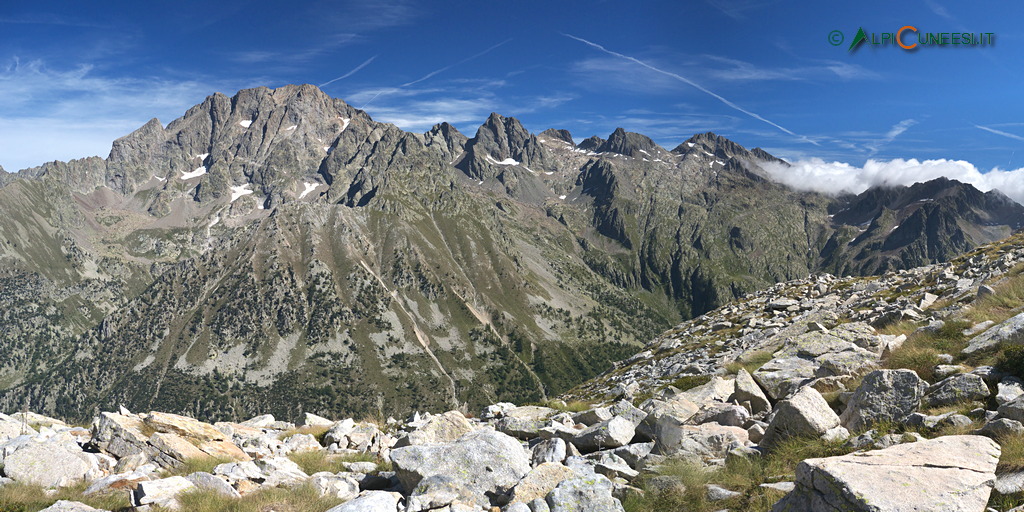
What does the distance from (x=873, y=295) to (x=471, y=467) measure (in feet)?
155

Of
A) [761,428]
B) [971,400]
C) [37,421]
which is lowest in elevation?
[37,421]

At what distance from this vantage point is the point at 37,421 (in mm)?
22828

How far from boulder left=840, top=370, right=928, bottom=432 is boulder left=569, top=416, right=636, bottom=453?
5.55 meters

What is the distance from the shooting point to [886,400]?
36.7 feet

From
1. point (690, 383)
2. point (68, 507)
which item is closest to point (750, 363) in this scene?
point (690, 383)

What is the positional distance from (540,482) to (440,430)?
7192 mm

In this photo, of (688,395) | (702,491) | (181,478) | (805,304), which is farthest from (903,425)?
(805,304)

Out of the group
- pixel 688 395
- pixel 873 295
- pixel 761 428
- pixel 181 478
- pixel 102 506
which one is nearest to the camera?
pixel 102 506

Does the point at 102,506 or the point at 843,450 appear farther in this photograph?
the point at 102,506

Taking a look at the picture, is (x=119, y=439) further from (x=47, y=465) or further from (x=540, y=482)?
(x=540, y=482)

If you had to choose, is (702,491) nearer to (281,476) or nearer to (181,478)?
(281,476)

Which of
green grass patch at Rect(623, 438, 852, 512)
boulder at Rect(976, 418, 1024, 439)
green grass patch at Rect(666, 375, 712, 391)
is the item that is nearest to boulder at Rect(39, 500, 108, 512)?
green grass patch at Rect(623, 438, 852, 512)

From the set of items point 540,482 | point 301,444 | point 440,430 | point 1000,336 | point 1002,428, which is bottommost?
point 301,444

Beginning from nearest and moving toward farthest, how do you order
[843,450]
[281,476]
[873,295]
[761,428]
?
[843,450], [761,428], [281,476], [873,295]
